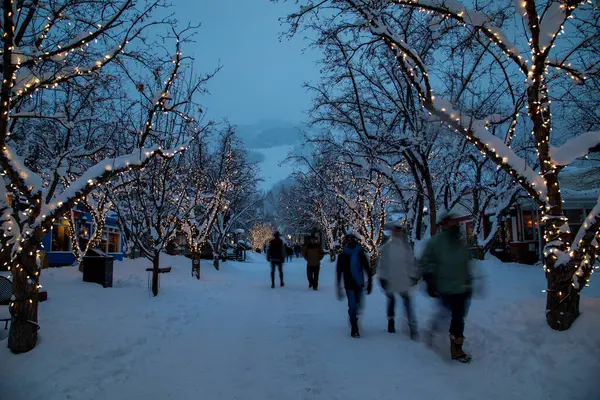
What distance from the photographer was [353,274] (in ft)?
23.0

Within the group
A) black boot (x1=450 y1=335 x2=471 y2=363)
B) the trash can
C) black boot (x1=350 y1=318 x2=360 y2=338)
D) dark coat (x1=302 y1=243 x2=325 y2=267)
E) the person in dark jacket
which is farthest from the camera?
dark coat (x1=302 y1=243 x2=325 y2=267)

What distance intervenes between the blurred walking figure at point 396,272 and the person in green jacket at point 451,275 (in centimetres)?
107

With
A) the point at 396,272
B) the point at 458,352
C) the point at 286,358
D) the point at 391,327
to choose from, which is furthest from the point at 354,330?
the point at 458,352

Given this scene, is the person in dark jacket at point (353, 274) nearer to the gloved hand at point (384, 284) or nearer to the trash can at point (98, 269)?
the gloved hand at point (384, 284)

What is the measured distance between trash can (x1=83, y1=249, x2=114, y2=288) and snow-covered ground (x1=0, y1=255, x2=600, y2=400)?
2783mm

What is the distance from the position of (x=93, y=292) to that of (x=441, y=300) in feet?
25.8

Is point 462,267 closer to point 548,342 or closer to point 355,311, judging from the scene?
point 548,342

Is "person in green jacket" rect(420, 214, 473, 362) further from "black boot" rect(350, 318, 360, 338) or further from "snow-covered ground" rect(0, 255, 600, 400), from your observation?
"black boot" rect(350, 318, 360, 338)

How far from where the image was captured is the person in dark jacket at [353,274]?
22.4 ft

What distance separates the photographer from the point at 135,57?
7.04 metres

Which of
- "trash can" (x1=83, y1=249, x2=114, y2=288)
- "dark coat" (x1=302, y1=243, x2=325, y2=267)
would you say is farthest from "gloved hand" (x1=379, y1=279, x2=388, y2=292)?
"trash can" (x1=83, y1=249, x2=114, y2=288)

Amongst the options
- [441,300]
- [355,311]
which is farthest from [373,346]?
[441,300]

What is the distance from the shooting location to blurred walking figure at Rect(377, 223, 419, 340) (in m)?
6.78

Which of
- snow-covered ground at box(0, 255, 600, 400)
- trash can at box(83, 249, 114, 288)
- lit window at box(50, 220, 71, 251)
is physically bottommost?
snow-covered ground at box(0, 255, 600, 400)
